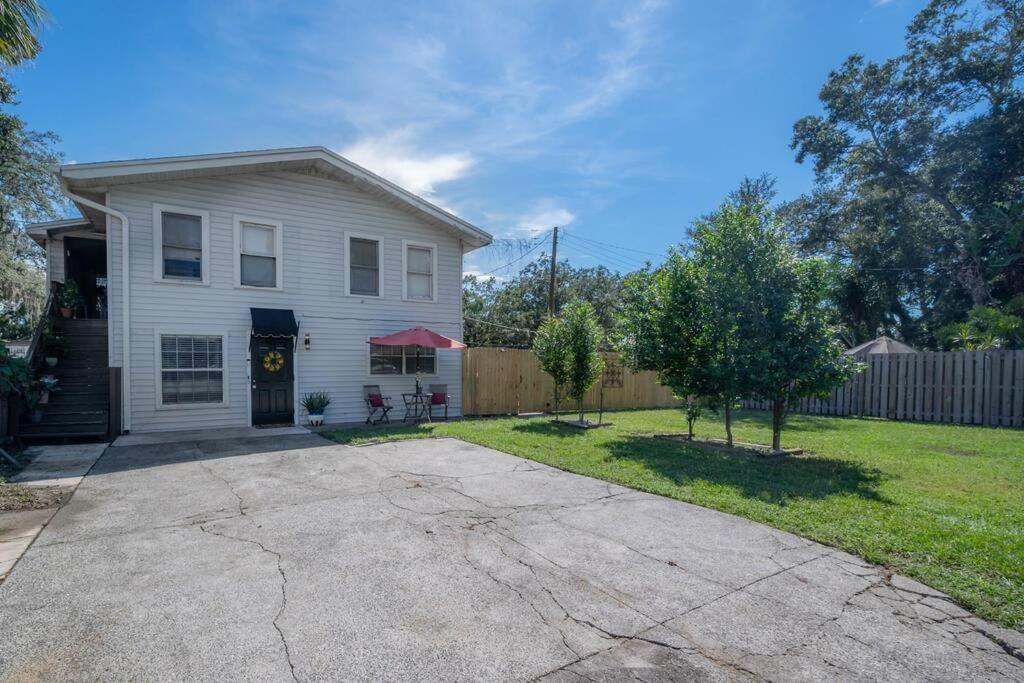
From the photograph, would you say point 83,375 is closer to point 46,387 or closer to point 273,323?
point 46,387

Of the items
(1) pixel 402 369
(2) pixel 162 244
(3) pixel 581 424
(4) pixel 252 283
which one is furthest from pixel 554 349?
(2) pixel 162 244

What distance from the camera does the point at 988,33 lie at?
1959 centimetres

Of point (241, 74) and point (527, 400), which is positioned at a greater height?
point (241, 74)

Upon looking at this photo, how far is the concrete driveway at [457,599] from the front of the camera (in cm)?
258

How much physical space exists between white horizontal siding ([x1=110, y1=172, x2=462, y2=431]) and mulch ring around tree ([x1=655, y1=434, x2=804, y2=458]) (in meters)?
6.26

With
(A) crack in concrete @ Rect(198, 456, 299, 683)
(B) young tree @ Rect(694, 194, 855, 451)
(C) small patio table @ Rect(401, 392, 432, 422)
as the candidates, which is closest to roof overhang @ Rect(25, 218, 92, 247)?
(C) small patio table @ Rect(401, 392, 432, 422)

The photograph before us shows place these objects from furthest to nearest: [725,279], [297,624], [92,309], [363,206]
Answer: [92,309], [363,206], [725,279], [297,624]

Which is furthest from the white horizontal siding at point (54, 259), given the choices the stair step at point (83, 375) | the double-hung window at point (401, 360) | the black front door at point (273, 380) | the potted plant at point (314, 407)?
the double-hung window at point (401, 360)

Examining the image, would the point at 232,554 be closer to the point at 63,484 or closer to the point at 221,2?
the point at 63,484

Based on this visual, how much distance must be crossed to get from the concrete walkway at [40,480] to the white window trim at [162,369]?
1.49 m

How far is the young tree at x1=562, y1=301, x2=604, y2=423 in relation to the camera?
11.5 meters

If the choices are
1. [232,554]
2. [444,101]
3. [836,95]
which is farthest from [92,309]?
[836,95]

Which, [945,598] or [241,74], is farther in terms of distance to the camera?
[241,74]

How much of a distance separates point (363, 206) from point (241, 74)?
11.6ft
